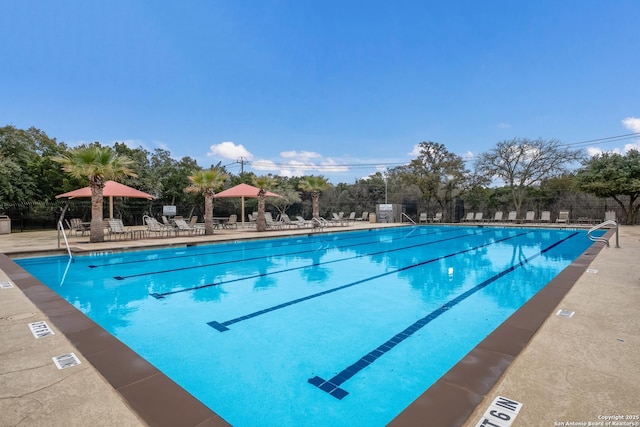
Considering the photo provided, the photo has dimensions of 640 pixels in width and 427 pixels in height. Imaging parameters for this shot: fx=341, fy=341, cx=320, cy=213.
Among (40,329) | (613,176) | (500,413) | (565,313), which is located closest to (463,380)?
(500,413)

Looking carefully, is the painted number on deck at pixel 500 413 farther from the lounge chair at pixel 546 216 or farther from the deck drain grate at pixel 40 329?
the lounge chair at pixel 546 216

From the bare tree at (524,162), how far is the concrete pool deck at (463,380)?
69.3 ft

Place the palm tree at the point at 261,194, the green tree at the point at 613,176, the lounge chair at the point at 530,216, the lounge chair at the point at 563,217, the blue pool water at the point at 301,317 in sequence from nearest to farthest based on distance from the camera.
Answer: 1. the blue pool water at the point at 301,317
2. the palm tree at the point at 261,194
3. the green tree at the point at 613,176
4. the lounge chair at the point at 563,217
5. the lounge chair at the point at 530,216

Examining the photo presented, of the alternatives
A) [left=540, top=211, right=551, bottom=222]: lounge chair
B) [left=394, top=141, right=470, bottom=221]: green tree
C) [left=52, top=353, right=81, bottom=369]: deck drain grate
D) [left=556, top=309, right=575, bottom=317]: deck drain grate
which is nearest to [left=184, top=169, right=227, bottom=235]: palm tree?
[left=52, top=353, right=81, bottom=369]: deck drain grate

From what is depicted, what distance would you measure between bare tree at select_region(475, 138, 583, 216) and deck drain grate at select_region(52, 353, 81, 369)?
2455 cm

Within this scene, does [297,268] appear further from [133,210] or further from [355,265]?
[133,210]

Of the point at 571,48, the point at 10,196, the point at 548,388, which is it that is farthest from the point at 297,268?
the point at 571,48

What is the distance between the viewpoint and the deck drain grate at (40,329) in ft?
10.6

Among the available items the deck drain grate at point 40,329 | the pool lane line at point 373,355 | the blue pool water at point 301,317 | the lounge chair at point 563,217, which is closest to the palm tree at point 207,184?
the blue pool water at point 301,317

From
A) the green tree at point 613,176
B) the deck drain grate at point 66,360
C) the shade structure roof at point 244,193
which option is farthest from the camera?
the green tree at point 613,176

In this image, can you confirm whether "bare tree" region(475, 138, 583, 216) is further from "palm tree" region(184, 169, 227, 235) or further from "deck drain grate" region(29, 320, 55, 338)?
"deck drain grate" region(29, 320, 55, 338)

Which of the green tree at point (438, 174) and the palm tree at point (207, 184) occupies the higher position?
the green tree at point (438, 174)

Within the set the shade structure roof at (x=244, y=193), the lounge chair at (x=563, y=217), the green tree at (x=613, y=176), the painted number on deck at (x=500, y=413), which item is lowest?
the painted number on deck at (x=500, y=413)

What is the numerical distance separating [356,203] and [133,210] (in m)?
16.6
